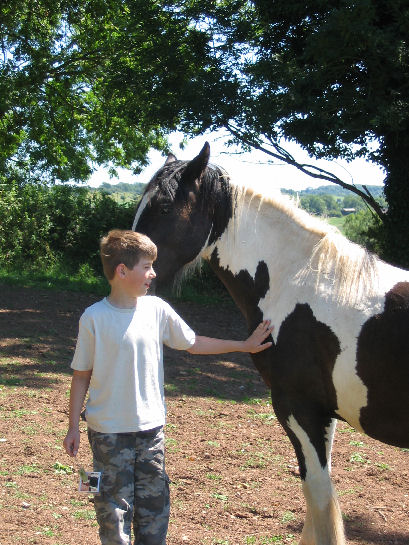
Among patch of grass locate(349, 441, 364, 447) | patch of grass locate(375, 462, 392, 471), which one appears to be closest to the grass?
patch of grass locate(349, 441, 364, 447)

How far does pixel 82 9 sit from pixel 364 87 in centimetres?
887

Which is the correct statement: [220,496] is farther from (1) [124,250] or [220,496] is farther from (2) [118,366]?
(1) [124,250]

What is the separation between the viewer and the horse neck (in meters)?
3.02

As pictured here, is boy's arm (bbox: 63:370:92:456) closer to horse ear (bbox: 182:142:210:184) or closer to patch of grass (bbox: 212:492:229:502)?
horse ear (bbox: 182:142:210:184)

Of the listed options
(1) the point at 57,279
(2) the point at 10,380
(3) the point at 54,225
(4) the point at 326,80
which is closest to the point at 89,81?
(3) the point at 54,225

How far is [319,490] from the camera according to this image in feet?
9.29

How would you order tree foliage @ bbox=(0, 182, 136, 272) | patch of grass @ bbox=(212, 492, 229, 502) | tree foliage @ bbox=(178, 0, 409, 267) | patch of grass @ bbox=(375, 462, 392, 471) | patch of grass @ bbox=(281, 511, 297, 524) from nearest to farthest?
1. patch of grass @ bbox=(281, 511, 297, 524)
2. patch of grass @ bbox=(212, 492, 229, 502)
3. patch of grass @ bbox=(375, 462, 392, 471)
4. tree foliage @ bbox=(178, 0, 409, 267)
5. tree foliage @ bbox=(0, 182, 136, 272)

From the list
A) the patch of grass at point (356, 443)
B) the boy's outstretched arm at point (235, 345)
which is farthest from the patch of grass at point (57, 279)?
the boy's outstretched arm at point (235, 345)

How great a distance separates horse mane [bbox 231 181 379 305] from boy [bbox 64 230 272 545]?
0.83m

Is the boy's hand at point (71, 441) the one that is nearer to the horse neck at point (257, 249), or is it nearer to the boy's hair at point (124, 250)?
the boy's hair at point (124, 250)

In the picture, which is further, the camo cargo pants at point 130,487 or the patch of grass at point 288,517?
the patch of grass at point 288,517

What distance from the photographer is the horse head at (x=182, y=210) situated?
3102 millimetres

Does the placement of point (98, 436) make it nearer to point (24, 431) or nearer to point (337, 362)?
point (337, 362)

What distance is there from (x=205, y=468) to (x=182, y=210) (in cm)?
236
